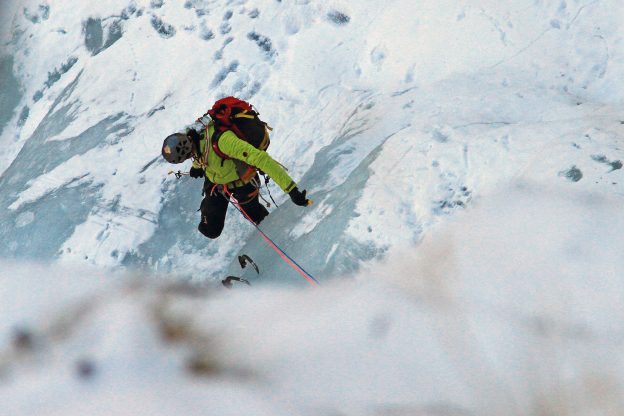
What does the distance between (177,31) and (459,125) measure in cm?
311

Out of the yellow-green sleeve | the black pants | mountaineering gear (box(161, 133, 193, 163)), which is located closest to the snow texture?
the black pants

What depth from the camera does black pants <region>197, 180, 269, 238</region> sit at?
4.01 metres

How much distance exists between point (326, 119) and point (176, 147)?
158cm

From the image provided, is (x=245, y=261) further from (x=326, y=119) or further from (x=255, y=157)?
(x=326, y=119)

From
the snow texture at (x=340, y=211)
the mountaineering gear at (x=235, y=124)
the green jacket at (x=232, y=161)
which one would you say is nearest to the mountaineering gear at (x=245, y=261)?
the snow texture at (x=340, y=211)

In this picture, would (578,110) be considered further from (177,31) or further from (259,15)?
(177,31)

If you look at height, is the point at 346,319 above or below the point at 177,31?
below

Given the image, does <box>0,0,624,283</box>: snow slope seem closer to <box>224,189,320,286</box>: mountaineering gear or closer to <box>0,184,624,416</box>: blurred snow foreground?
<box>224,189,320,286</box>: mountaineering gear

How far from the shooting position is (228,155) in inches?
138

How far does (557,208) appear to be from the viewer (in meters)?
3.07

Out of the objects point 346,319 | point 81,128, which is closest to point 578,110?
point 346,319

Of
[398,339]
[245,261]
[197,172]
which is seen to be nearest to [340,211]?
[245,261]

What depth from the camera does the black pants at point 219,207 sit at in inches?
158

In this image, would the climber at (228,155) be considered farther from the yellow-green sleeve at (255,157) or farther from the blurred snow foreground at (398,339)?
the blurred snow foreground at (398,339)
